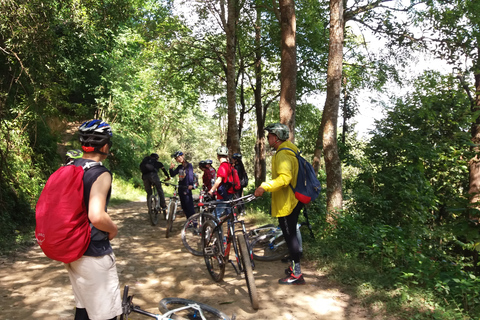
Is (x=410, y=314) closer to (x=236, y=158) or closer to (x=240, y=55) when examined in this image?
(x=236, y=158)

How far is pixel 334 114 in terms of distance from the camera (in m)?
7.79

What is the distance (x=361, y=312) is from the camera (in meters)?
4.35

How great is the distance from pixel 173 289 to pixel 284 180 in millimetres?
2409

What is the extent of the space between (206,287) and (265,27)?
1473cm

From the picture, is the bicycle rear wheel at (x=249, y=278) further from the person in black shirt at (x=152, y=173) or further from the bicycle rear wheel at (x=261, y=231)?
the person in black shirt at (x=152, y=173)

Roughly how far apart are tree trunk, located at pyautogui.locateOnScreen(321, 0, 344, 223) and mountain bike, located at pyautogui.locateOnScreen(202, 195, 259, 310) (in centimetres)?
320

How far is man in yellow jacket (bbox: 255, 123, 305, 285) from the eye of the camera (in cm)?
489

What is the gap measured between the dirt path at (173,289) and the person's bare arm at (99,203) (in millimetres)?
2307

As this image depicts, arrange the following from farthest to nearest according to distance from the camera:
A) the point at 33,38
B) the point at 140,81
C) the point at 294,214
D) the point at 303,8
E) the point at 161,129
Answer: the point at 161,129 → the point at 140,81 → the point at 303,8 → the point at 33,38 → the point at 294,214

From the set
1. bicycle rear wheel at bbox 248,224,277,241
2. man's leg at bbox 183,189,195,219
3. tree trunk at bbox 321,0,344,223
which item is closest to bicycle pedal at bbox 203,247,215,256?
bicycle rear wheel at bbox 248,224,277,241

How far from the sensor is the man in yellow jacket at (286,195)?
16.0 feet

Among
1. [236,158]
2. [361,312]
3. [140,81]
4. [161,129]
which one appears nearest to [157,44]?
[236,158]

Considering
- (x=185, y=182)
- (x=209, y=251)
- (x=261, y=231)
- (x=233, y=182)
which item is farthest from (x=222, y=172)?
(x=185, y=182)

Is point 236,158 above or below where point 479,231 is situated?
above
